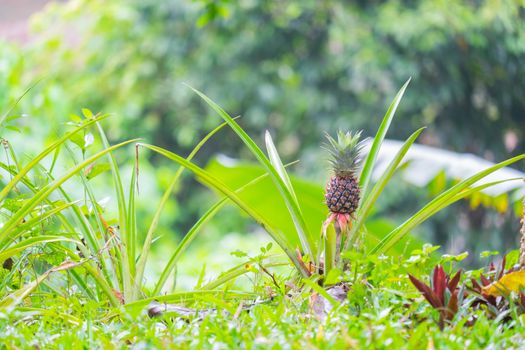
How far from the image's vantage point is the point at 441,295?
162cm

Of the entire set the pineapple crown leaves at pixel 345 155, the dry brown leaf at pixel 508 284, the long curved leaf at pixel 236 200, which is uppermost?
the pineapple crown leaves at pixel 345 155

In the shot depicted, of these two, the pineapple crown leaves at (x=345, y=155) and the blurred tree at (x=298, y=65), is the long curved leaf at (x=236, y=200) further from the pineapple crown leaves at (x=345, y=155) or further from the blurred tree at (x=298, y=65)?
the blurred tree at (x=298, y=65)

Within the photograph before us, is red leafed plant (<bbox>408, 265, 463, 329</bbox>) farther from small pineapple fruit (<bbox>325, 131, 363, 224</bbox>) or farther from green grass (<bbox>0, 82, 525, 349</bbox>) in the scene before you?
small pineapple fruit (<bbox>325, 131, 363, 224</bbox>)

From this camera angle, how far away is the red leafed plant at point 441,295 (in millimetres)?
1593

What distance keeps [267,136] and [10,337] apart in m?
0.89

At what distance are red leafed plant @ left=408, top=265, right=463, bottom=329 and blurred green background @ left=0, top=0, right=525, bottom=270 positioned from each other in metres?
Answer: 6.60

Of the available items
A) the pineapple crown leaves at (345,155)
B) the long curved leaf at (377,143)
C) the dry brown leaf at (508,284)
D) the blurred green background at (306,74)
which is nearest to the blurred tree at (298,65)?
the blurred green background at (306,74)

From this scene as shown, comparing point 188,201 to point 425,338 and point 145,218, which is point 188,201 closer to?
point 145,218

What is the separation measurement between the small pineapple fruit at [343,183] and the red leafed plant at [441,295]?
0.88ft

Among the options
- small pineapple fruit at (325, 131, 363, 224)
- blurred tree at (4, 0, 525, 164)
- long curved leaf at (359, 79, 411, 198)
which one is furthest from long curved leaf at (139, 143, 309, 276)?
blurred tree at (4, 0, 525, 164)

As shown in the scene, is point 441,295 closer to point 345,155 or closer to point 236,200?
point 345,155

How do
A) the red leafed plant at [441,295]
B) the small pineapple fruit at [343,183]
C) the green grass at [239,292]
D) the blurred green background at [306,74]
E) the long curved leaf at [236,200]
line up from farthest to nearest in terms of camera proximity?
1. the blurred green background at [306,74]
2. the small pineapple fruit at [343,183]
3. the long curved leaf at [236,200]
4. the red leafed plant at [441,295]
5. the green grass at [239,292]

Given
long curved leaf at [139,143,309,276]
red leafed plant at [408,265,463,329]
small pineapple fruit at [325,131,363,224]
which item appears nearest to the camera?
red leafed plant at [408,265,463,329]

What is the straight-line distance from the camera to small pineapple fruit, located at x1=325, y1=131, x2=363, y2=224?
1.80 metres
